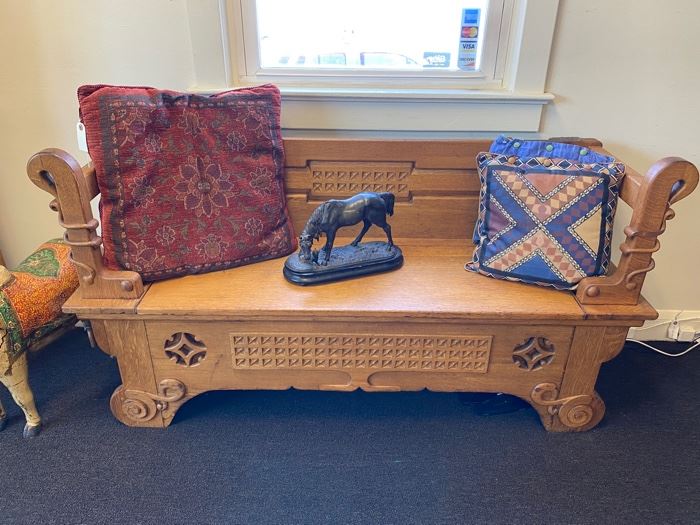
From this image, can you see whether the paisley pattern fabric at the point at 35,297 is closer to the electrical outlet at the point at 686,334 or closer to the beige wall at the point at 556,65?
the beige wall at the point at 556,65

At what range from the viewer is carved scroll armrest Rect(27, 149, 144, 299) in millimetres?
1226

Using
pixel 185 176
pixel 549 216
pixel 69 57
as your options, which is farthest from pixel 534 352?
pixel 69 57

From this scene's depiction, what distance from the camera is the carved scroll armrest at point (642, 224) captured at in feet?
4.01

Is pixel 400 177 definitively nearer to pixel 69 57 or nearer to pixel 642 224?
pixel 642 224

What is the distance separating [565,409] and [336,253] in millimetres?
822

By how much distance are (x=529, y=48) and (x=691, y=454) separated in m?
1.29

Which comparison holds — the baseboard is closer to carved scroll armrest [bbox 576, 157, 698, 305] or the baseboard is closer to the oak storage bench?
the oak storage bench

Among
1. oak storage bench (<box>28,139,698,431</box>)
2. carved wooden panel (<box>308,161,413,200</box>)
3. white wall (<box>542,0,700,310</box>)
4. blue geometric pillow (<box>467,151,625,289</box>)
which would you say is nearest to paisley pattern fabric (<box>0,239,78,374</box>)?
oak storage bench (<box>28,139,698,431</box>)

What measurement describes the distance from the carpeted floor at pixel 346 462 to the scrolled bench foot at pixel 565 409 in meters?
0.04

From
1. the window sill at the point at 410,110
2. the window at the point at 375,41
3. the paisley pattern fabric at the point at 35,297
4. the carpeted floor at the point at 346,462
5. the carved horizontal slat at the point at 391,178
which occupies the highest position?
the window at the point at 375,41

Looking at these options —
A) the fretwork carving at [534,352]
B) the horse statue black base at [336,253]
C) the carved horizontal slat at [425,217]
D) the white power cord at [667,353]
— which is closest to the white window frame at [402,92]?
the carved horizontal slat at [425,217]

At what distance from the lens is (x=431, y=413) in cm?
164

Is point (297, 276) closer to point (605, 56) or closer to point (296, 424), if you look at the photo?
point (296, 424)

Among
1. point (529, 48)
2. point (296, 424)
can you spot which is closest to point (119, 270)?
→ point (296, 424)
